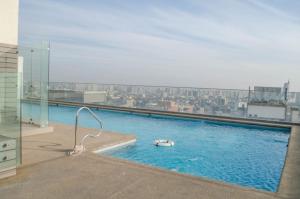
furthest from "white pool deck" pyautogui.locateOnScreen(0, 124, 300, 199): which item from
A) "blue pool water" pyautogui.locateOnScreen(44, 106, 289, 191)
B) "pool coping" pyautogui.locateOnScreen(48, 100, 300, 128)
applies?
"pool coping" pyautogui.locateOnScreen(48, 100, 300, 128)

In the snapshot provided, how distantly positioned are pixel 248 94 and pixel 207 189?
10904 millimetres

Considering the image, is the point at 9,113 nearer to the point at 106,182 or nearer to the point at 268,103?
the point at 106,182

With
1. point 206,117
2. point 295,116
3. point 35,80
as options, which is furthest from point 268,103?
point 35,80

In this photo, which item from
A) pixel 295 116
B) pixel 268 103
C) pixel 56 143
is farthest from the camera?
pixel 268 103

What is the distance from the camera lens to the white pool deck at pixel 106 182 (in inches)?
129

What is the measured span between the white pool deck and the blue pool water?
0.99 metres

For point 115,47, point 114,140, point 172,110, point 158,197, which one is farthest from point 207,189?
point 115,47

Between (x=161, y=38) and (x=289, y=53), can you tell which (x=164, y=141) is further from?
(x=289, y=53)

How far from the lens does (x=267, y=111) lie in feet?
41.9

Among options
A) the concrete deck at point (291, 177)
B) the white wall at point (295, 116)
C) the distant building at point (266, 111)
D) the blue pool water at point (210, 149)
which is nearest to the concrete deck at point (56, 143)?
the blue pool water at point (210, 149)

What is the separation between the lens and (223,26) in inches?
414

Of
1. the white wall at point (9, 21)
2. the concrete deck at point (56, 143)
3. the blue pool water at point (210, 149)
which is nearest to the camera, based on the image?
the concrete deck at point (56, 143)

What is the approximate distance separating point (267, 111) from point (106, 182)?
10.9 metres

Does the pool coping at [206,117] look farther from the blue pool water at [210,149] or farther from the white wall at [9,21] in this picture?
the white wall at [9,21]
